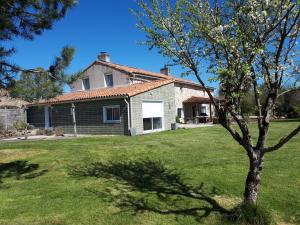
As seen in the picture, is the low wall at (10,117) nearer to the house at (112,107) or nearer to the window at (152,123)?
the house at (112,107)

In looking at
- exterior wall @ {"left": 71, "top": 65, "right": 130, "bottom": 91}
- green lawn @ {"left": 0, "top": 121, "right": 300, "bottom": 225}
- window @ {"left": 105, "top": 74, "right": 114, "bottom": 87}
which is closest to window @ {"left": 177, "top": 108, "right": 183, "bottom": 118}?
exterior wall @ {"left": 71, "top": 65, "right": 130, "bottom": 91}

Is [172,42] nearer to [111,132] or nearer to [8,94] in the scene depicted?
[8,94]

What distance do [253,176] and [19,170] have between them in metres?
7.43

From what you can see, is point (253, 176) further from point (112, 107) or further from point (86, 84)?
point (86, 84)

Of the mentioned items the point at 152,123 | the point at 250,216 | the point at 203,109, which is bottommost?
the point at 250,216

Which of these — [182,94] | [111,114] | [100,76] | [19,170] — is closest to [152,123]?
[111,114]

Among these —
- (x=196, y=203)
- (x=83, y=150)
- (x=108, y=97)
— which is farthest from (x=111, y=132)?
(x=196, y=203)

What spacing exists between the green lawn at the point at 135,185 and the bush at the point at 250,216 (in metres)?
0.39

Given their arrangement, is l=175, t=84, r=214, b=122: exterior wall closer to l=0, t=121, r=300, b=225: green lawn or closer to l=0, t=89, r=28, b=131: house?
l=0, t=89, r=28, b=131: house

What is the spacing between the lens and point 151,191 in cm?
791

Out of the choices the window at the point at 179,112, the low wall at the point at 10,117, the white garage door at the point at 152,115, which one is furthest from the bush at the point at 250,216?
the window at the point at 179,112

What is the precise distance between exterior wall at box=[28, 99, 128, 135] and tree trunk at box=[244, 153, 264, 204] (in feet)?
49.9

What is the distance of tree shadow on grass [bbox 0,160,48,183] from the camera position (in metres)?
9.71

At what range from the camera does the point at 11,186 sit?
8.79 meters
